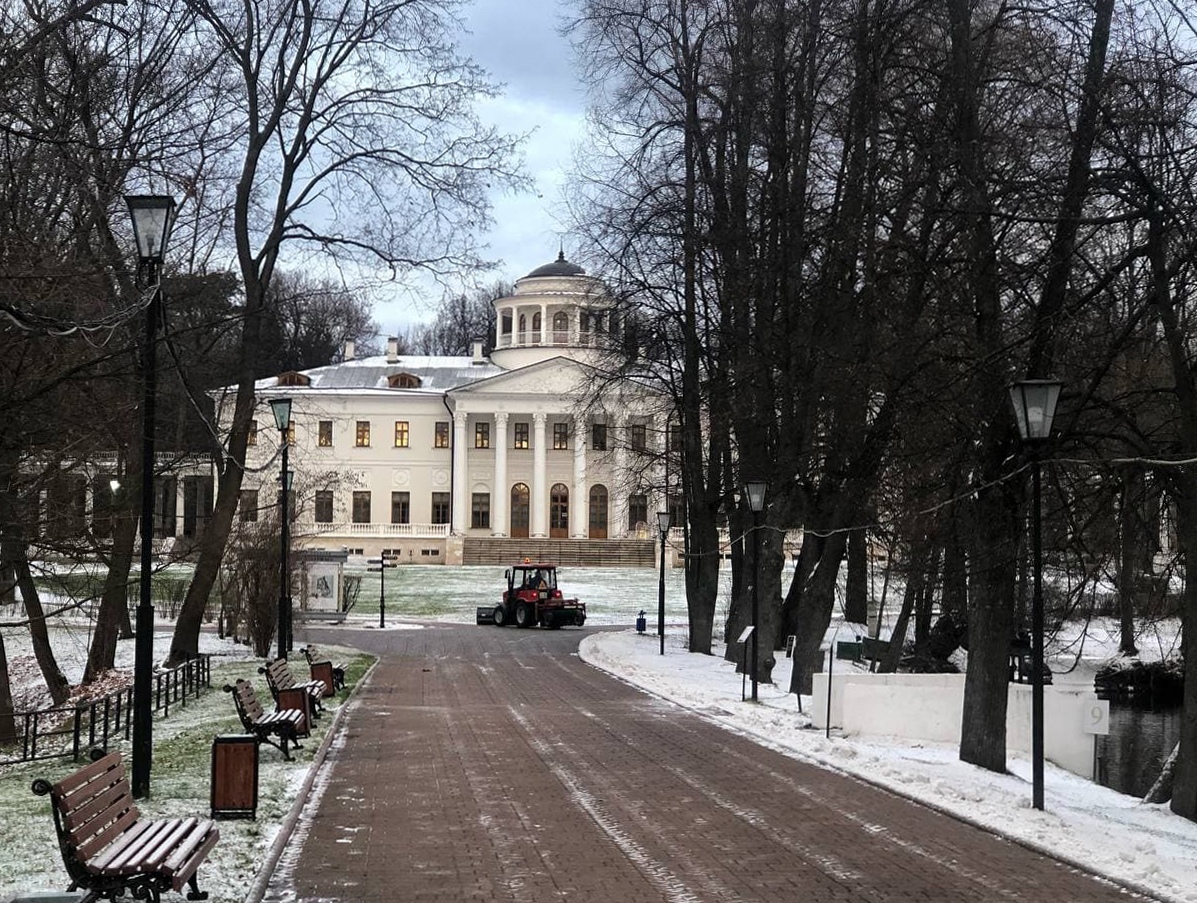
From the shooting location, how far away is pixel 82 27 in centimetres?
1525

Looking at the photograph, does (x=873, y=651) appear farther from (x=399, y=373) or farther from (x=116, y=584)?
(x=399, y=373)

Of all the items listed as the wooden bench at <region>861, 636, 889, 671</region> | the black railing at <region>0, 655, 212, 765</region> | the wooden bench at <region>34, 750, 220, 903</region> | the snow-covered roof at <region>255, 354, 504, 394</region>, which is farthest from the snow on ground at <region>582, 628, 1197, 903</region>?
the snow-covered roof at <region>255, 354, 504, 394</region>

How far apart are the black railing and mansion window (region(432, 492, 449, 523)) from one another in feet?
202

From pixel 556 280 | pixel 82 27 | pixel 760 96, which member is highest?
pixel 556 280

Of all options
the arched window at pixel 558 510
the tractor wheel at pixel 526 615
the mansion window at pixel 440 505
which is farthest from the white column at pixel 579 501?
the tractor wheel at pixel 526 615

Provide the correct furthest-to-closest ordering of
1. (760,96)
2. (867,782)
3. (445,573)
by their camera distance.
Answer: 1. (445,573)
2. (760,96)
3. (867,782)

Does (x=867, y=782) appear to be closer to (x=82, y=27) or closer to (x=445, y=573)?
(x=82, y=27)

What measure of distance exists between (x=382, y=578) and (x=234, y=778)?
34.5m

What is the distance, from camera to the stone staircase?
77812 mm

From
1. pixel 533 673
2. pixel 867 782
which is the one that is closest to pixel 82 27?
pixel 867 782

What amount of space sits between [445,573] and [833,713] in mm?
52884

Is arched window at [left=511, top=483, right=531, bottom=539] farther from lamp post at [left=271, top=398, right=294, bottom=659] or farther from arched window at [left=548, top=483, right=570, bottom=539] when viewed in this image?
lamp post at [left=271, top=398, right=294, bottom=659]

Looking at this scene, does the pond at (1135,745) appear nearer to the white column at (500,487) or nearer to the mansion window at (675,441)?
the mansion window at (675,441)

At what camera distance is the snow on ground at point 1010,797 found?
1027 centimetres
